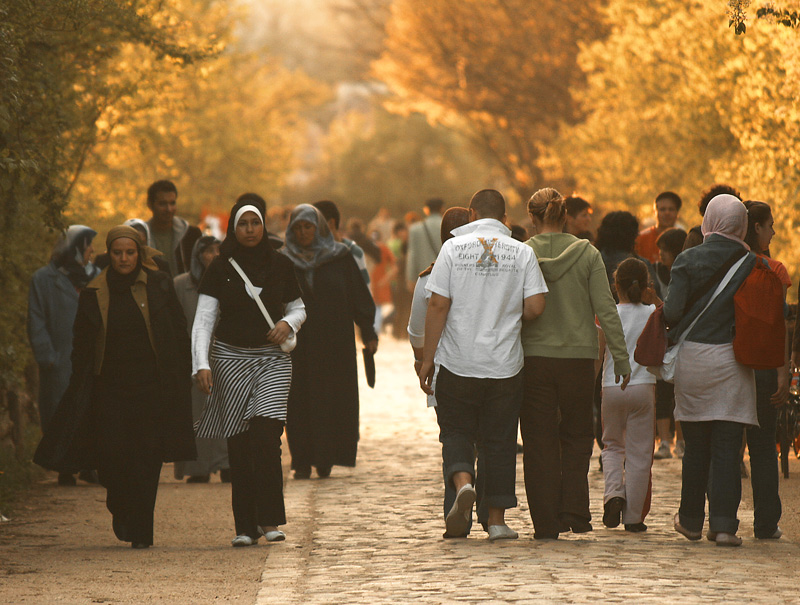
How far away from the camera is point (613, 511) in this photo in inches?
339

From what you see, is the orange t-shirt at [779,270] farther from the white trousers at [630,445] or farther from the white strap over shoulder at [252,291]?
the white strap over shoulder at [252,291]

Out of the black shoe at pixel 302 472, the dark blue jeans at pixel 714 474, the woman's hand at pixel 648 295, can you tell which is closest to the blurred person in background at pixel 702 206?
the woman's hand at pixel 648 295

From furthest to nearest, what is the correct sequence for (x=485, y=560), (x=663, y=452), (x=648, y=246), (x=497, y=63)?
(x=497, y=63) → (x=648, y=246) → (x=663, y=452) → (x=485, y=560)

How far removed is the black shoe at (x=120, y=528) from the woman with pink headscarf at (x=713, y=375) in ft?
10.8

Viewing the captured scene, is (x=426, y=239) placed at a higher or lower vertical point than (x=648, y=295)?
higher

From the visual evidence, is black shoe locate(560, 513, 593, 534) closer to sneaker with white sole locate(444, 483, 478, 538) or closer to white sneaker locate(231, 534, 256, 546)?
sneaker with white sole locate(444, 483, 478, 538)

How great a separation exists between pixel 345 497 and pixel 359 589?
3498 mm

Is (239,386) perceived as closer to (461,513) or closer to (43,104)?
(461,513)

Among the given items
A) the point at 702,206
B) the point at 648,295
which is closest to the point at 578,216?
the point at 702,206

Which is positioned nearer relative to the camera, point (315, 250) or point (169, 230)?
point (315, 250)

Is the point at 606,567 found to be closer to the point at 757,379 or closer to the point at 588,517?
the point at 588,517

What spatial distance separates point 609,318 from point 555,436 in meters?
0.74

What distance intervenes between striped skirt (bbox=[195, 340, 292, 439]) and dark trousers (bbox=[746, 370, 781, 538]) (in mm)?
2760

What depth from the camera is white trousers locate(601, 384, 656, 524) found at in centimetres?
855
